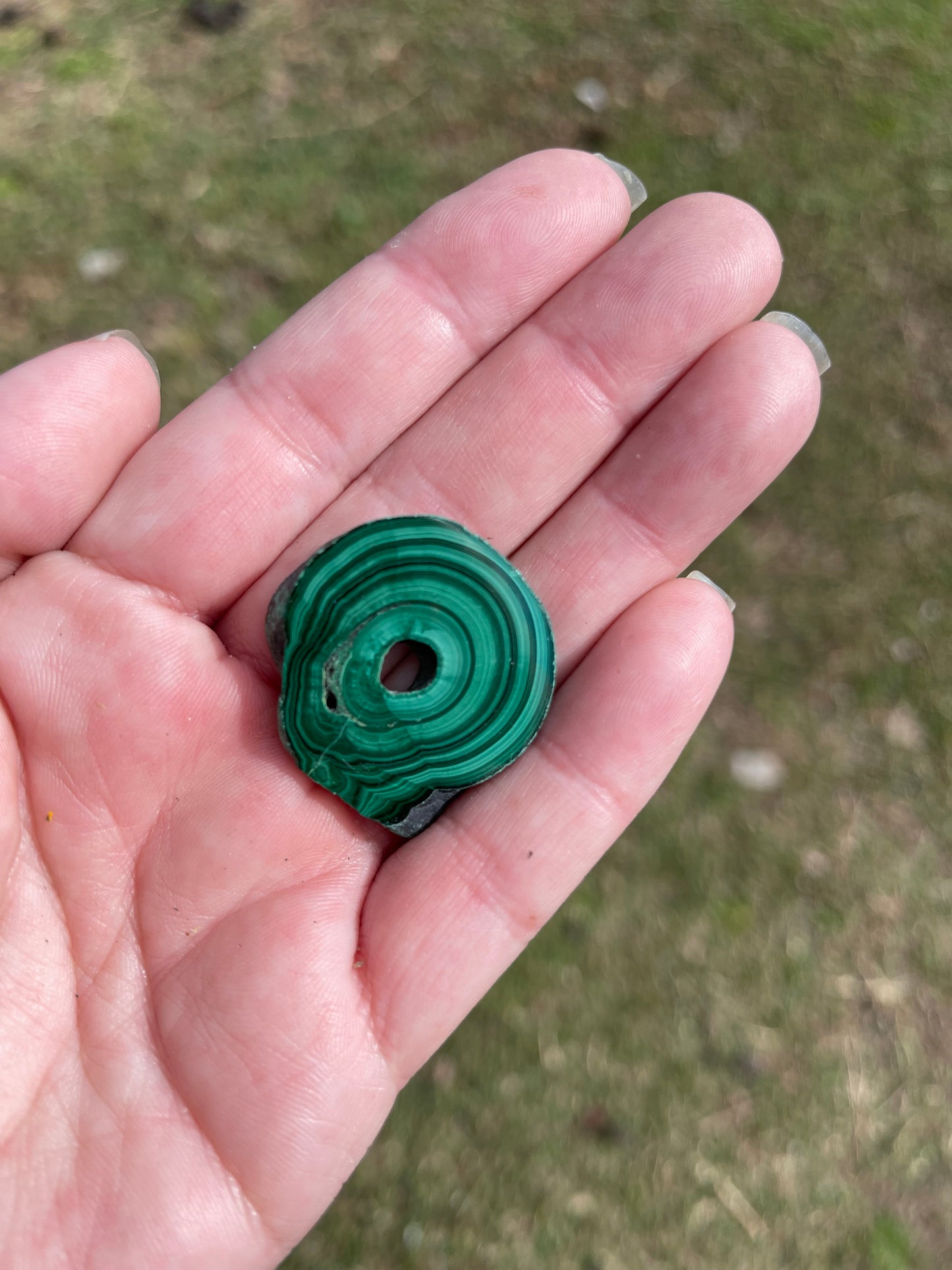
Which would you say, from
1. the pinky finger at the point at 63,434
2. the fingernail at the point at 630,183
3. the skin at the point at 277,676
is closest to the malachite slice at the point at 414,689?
the skin at the point at 277,676

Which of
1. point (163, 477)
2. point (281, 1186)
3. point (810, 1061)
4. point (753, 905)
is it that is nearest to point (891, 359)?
point (753, 905)

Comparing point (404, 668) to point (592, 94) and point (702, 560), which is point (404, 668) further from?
point (592, 94)

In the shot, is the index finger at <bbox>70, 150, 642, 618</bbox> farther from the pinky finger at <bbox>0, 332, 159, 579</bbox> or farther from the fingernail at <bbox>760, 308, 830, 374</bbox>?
the fingernail at <bbox>760, 308, 830, 374</bbox>

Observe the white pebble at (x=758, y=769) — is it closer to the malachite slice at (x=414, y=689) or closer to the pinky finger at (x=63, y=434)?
the malachite slice at (x=414, y=689)

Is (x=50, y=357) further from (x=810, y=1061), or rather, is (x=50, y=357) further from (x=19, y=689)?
(x=810, y=1061)

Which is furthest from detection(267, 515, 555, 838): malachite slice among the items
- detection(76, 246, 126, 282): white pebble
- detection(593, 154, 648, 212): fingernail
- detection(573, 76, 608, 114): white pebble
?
detection(573, 76, 608, 114): white pebble

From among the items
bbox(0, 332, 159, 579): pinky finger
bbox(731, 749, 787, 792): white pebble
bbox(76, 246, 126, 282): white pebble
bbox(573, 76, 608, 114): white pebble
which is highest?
bbox(573, 76, 608, 114): white pebble

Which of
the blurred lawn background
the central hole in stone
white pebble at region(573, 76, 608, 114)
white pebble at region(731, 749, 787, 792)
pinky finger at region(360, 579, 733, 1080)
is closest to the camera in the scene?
pinky finger at region(360, 579, 733, 1080)
